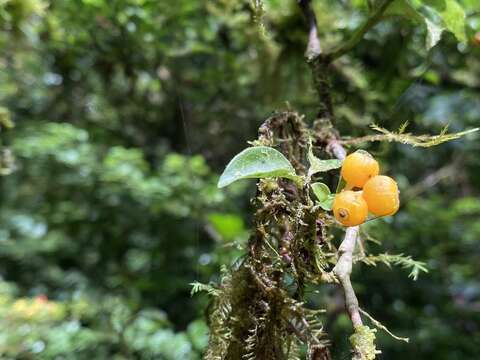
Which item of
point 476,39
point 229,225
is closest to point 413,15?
point 476,39

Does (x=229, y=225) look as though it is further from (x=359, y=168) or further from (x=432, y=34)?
(x=359, y=168)

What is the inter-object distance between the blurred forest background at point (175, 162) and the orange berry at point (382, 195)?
412mm

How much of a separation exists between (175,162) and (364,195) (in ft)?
3.02

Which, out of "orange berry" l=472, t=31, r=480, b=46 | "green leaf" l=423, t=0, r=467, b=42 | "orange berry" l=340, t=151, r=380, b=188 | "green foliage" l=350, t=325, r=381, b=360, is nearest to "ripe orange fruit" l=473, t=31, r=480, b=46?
"orange berry" l=472, t=31, r=480, b=46

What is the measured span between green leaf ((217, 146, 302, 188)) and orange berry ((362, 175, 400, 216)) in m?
0.08

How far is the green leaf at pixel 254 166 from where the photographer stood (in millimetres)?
459

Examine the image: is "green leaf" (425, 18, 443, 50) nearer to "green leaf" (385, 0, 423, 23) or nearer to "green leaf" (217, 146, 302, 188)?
"green leaf" (385, 0, 423, 23)

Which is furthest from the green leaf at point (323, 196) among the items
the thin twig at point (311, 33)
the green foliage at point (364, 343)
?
the thin twig at point (311, 33)

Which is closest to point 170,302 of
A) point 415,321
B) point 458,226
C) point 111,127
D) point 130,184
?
point 130,184

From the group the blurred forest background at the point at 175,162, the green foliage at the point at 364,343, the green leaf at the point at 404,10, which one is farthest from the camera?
the blurred forest background at the point at 175,162

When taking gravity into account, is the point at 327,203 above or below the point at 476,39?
below

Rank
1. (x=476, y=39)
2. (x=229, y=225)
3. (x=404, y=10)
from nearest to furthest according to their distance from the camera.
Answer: (x=404, y=10)
(x=476, y=39)
(x=229, y=225)

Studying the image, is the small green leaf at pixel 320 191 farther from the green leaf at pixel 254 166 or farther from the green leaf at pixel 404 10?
the green leaf at pixel 404 10

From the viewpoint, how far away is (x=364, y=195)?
485 mm
